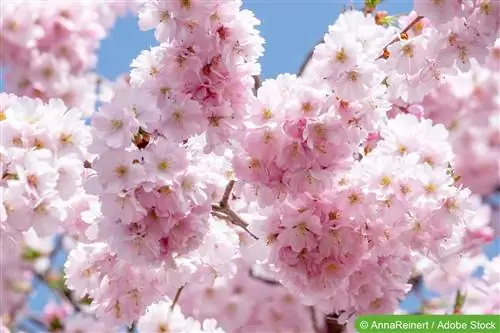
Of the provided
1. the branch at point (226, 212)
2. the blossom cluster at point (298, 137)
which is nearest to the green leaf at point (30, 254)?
the branch at point (226, 212)

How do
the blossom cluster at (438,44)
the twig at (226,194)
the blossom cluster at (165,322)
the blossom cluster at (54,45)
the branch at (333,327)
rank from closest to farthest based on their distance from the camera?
the blossom cluster at (438,44) < the twig at (226,194) < the blossom cluster at (165,322) < the branch at (333,327) < the blossom cluster at (54,45)

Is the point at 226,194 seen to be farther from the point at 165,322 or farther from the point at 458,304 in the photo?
the point at 458,304

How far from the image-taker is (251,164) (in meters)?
2.82

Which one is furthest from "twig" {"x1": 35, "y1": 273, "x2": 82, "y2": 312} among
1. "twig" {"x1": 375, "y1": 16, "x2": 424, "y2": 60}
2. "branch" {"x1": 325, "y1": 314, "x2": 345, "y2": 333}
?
"twig" {"x1": 375, "y1": 16, "x2": 424, "y2": 60}

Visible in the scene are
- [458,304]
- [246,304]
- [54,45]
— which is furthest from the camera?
[246,304]

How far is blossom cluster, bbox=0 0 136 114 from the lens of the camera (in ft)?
15.3

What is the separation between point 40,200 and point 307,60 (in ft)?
4.23

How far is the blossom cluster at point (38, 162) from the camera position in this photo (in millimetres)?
2840

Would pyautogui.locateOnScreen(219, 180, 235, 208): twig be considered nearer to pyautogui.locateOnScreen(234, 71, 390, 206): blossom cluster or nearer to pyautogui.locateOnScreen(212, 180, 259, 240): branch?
pyautogui.locateOnScreen(212, 180, 259, 240): branch

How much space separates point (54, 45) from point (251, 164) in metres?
2.48

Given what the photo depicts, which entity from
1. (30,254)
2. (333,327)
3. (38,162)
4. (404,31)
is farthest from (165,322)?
(30,254)

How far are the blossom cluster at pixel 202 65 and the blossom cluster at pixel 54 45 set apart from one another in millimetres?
2042

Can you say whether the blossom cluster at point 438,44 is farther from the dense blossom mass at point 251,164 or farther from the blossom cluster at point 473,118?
the blossom cluster at point 473,118

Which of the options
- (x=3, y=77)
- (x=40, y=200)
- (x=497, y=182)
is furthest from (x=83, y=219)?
(x=497, y=182)
